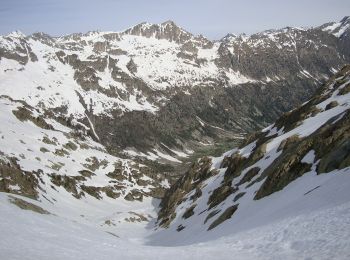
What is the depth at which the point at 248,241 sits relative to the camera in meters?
27.2

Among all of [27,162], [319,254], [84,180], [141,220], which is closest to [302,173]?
[319,254]

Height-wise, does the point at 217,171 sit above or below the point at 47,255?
above

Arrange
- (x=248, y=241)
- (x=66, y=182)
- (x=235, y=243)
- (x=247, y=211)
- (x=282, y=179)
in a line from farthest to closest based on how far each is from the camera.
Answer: (x=66, y=182) → (x=282, y=179) → (x=247, y=211) → (x=235, y=243) → (x=248, y=241)

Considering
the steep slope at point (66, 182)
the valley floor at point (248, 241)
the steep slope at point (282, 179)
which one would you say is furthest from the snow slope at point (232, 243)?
the steep slope at point (66, 182)

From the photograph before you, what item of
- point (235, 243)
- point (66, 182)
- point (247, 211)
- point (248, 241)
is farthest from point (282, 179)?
point (66, 182)

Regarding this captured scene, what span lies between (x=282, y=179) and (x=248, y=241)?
22.9 meters

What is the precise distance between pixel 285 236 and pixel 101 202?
448 ft

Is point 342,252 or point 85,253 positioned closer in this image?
point 342,252

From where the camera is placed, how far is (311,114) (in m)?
80.2

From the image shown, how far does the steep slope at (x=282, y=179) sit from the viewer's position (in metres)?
34.9

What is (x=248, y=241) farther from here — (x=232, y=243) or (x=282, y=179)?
(x=282, y=179)

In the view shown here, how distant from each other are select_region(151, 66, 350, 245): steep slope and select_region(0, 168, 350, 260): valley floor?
52.7 inches

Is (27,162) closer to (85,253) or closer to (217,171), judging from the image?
(217,171)

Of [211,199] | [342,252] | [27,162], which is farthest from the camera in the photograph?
[27,162]
